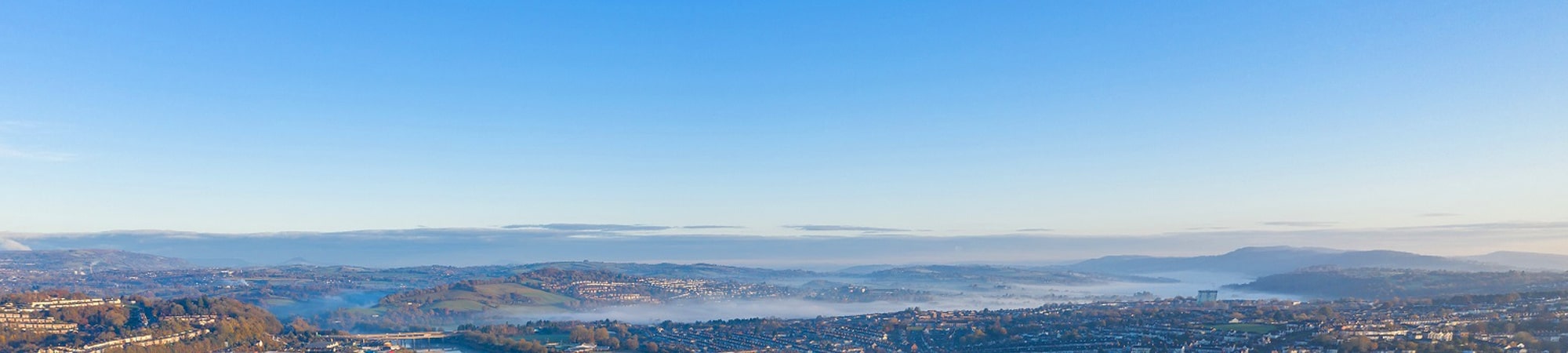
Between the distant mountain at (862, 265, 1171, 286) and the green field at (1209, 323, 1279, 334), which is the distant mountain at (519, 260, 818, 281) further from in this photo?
the green field at (1209, 323, 1279, 334)

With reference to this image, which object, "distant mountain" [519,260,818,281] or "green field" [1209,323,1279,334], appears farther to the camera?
"distant mountain" [519,260,818,281]

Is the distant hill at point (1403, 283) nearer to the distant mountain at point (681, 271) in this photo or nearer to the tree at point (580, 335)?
the tree at point (580, 335)

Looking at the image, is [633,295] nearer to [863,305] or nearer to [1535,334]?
[863,305]

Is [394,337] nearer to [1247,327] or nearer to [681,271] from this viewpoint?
[1247,327]

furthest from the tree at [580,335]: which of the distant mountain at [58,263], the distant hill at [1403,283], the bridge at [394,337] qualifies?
the distant mountain at [58,263]

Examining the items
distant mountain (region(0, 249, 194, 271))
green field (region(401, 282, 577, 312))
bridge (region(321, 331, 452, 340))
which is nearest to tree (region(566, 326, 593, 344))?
bridge (region(321, 331, 452, 340))

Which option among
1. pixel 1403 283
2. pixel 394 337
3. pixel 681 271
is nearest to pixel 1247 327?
pixel 394 337
